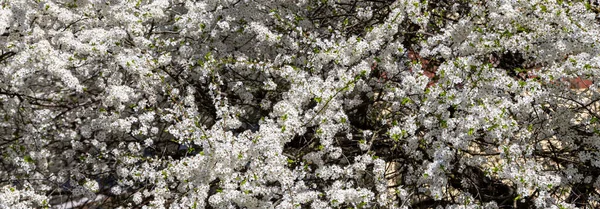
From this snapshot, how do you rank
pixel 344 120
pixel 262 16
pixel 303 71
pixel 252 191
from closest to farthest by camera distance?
pixel 252 191 → pixel 344 120 → pixel 303 71 → pixel 262 16

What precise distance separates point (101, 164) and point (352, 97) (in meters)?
2.67

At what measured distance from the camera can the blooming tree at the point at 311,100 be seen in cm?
423

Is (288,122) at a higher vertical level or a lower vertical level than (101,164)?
higher

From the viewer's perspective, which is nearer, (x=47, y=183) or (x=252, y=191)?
(x=252, y=191)

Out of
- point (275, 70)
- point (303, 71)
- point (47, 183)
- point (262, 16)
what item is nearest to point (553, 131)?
point (303, 71)

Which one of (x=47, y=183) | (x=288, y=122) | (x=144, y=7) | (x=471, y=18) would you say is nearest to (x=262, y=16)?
Result: (x=144, y=7)

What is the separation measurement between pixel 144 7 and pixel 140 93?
0.82 m

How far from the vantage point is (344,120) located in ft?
14.9

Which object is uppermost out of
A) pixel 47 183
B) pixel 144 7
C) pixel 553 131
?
pixel 144 7

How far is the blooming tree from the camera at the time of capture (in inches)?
166

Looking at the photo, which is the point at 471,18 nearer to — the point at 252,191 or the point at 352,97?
the point at 352,97

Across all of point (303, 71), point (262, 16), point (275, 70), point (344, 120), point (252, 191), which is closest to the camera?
point (252, 191)

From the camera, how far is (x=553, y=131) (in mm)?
4590

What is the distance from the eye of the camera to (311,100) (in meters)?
5.00
